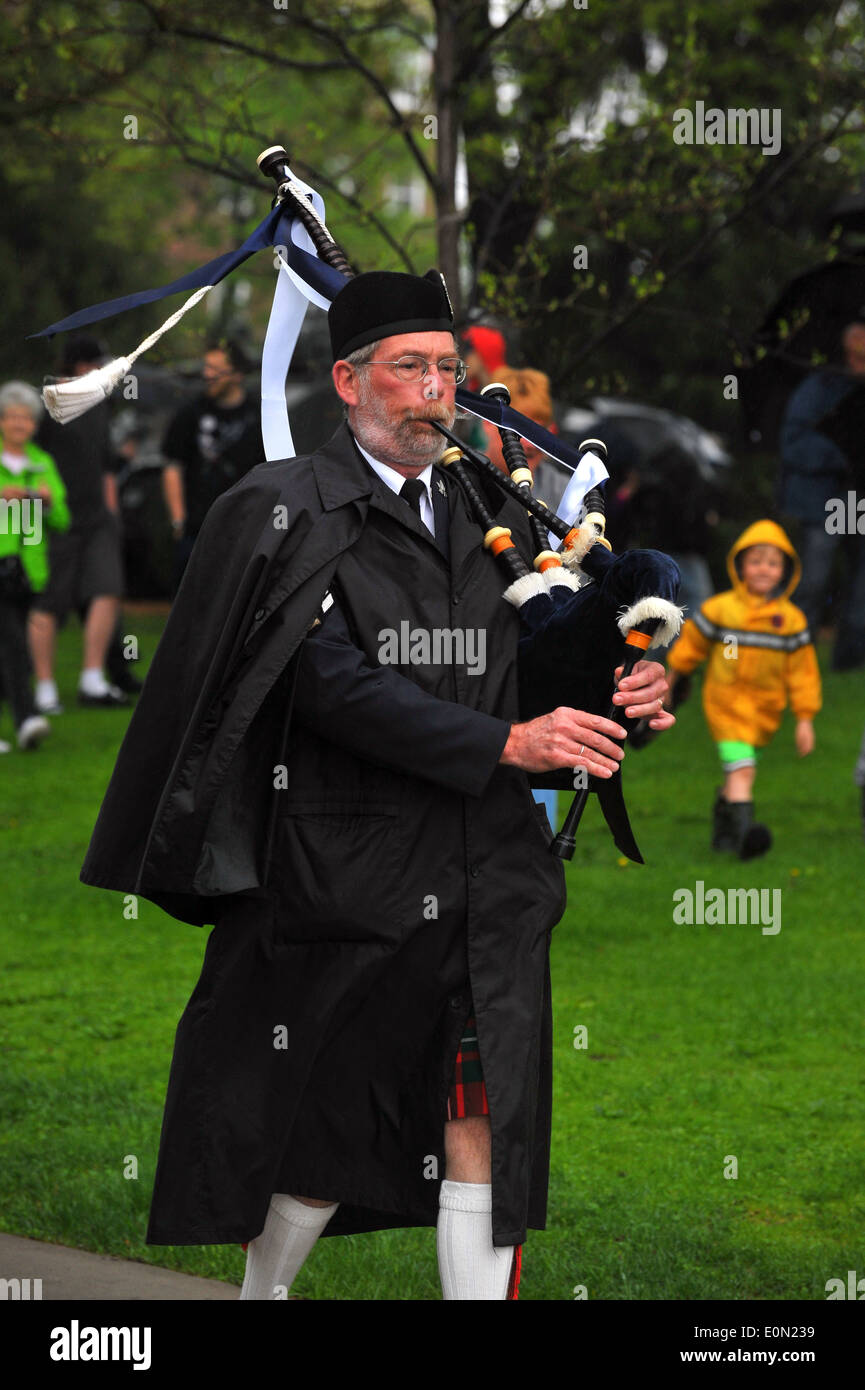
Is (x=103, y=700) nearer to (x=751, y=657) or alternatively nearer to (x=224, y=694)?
(x=751, y=657)

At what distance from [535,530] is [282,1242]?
149 cm

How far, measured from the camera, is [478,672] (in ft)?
12.9

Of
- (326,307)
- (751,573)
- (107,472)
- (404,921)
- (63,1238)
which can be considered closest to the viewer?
(404,921)

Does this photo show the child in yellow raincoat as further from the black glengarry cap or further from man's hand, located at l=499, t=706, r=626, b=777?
man's hand, located at l=499, t=706, r=626, b=777

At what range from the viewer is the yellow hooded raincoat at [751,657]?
924 cm

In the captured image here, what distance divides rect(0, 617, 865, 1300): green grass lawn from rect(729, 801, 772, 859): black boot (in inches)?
4.0

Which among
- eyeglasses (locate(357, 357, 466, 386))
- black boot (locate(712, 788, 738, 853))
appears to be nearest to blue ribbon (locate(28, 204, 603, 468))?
eyeglasses (locate(357, 357, 466, 386))

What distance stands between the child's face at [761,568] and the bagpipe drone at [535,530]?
4952 millimetres

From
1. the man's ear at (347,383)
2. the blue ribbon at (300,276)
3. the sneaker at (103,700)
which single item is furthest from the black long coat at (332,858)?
the sneaker at (103,700)

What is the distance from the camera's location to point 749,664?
930 centimetres

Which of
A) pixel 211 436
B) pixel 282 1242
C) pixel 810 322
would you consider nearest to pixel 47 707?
pixel 211 436

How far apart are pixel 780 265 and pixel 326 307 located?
595 inches

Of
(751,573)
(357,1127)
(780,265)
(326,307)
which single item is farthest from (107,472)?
(357,1127)

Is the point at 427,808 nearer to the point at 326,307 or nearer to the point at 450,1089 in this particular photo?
the point at 450,1089
